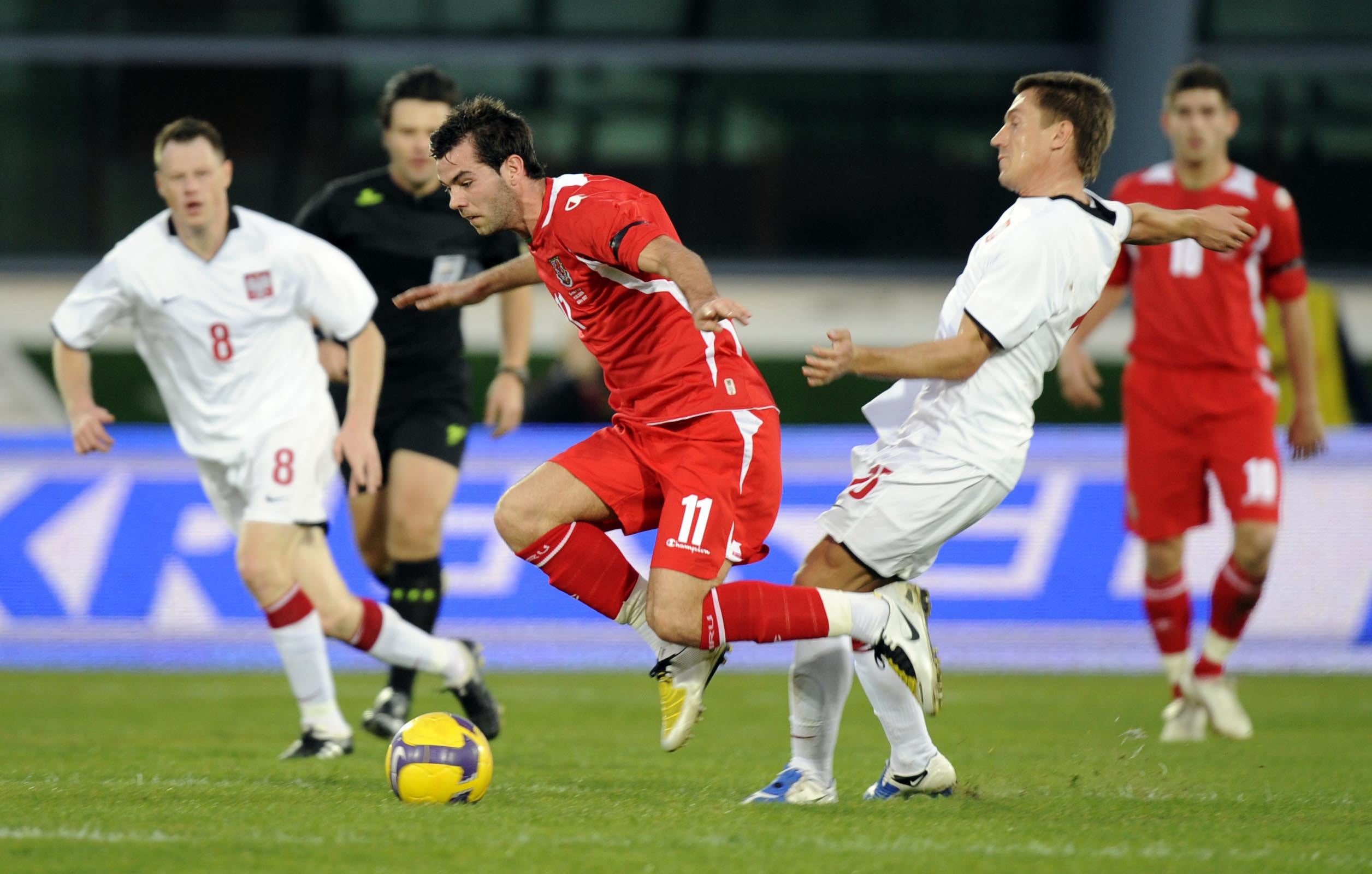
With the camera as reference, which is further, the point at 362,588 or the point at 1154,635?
the point at 362,588

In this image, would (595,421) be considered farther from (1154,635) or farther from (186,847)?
(186,847)

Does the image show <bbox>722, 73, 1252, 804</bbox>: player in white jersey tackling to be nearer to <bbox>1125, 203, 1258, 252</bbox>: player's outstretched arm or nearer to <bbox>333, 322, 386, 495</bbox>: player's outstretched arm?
<bbox>1125, 203, 1258, 252</bbox>: player's outstretched arm

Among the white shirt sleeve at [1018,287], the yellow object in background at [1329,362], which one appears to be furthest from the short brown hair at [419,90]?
the yellow object in background at [1329,362]

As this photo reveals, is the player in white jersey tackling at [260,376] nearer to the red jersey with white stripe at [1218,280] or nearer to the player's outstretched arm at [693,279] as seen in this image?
the player's outstretched arm at [693,279]

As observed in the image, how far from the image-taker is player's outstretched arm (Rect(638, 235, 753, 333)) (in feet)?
12.4

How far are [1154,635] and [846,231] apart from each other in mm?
11125

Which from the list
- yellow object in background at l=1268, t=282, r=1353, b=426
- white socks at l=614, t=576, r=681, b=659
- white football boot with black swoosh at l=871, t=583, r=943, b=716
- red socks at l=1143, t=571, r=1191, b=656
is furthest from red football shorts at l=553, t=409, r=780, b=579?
yellow object in background at l=1268, t=282, r=1353, b=426

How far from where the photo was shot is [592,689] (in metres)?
8.35

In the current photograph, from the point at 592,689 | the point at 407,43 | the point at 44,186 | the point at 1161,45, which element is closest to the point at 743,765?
the point at 592,689

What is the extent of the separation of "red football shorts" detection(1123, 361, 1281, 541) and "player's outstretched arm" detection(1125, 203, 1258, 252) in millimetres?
2015

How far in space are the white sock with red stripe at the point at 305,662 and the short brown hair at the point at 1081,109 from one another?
2.86 metres

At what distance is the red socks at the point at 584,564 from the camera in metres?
4.60

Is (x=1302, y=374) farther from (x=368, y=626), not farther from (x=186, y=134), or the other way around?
(x=186, y=134)

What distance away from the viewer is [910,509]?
176 inches
